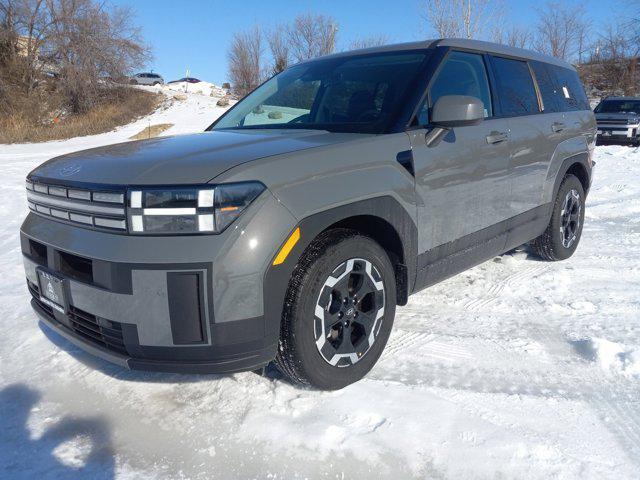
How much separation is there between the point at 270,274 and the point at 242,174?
0.44 m

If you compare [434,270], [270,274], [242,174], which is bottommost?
[434,270]

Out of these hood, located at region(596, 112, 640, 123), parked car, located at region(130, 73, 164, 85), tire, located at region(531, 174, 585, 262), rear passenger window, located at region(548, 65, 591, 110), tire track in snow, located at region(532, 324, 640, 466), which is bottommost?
tire track in snow, located at region(532, 324, 640, 466)

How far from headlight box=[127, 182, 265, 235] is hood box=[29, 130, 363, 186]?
55mm

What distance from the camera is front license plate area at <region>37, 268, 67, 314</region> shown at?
2.40 meters

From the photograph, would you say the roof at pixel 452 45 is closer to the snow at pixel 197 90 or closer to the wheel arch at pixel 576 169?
the wheel arch at pixel 576 169

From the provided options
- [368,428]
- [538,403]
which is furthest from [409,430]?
[538,403]

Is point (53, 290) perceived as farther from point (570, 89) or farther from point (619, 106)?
point (619, 106)

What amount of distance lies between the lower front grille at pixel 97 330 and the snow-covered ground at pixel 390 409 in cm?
39

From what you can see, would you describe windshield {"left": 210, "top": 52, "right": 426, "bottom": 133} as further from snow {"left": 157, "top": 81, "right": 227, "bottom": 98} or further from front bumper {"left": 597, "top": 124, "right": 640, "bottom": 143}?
snow {"left": 157, "top": 81, "right": 227, "bottom": 98}

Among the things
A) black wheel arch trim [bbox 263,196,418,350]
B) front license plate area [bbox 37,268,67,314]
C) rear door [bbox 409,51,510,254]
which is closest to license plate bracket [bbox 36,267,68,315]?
front license plate area [bbox 37,268,67,314]

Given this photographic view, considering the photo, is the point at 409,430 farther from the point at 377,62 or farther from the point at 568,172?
the point at 568,172

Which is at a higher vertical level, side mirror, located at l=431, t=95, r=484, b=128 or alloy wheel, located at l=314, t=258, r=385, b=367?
side mirror, located at l=431, t=95, r=484, b=128

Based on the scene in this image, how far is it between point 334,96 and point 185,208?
5.45 feet

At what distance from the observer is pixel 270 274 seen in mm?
2158
